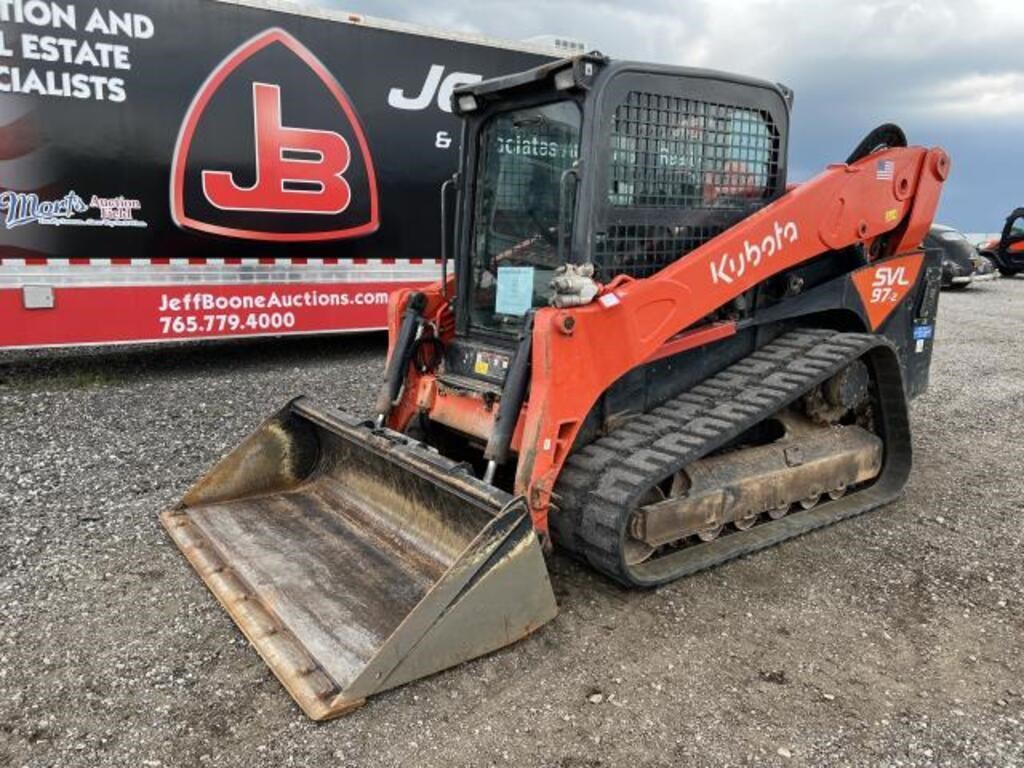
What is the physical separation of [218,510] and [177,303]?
3.83 m

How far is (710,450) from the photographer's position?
3748 mm

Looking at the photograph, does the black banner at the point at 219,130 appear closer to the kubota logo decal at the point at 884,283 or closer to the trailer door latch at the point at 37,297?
the trailer door latch at the point at 37,297

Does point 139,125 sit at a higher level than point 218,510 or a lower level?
higher

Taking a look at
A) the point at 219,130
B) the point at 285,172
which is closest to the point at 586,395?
the point at 285,172

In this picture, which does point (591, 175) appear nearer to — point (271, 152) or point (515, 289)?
point (515, 289)

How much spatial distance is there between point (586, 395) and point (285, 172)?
5339 mm

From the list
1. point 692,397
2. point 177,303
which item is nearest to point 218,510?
point 692,397

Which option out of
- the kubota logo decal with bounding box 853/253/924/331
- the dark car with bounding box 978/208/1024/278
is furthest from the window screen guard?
the dark car with bounding box 978/208/1024/278

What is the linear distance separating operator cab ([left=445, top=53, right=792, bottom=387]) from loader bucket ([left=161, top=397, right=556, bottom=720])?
787 mm

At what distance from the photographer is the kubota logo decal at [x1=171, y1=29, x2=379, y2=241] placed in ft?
24.6

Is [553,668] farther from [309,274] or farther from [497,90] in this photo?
[309,274]

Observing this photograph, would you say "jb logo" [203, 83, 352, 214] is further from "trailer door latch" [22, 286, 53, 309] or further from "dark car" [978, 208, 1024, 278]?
"dark car" [978, 208, 1024, 278]

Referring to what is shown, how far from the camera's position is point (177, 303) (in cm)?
754

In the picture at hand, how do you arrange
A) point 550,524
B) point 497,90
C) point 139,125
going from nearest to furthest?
point 550,524 < point 497,90 < point 139,125
